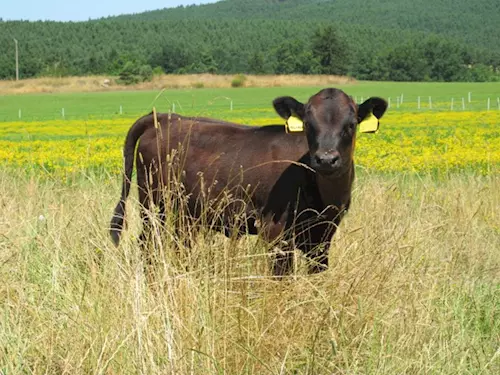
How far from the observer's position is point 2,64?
123625 millimetres

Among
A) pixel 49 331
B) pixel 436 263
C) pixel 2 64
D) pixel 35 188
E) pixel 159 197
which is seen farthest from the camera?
pixel 2 64

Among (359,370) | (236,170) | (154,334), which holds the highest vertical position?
(236,170)

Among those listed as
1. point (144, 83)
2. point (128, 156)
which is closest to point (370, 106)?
point (128, 156)

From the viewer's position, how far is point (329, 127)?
614 centimetres

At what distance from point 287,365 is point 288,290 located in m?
0.66

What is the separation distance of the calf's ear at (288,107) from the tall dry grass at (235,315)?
3.63 ft

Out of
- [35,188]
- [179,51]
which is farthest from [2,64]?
[35,188]

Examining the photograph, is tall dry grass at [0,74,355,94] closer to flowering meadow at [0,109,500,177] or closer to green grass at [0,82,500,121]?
green grass at [0,82,500,121]

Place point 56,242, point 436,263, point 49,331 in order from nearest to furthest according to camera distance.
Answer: point 49,331, point 56,242, point 436,263

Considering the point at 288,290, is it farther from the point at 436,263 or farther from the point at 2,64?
the point at 2,64

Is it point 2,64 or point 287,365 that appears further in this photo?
point 2,64

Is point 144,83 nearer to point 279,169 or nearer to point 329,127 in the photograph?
point 279,169

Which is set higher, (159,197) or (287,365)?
(159,197)

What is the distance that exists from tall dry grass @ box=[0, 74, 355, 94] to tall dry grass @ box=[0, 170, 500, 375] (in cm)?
8472
